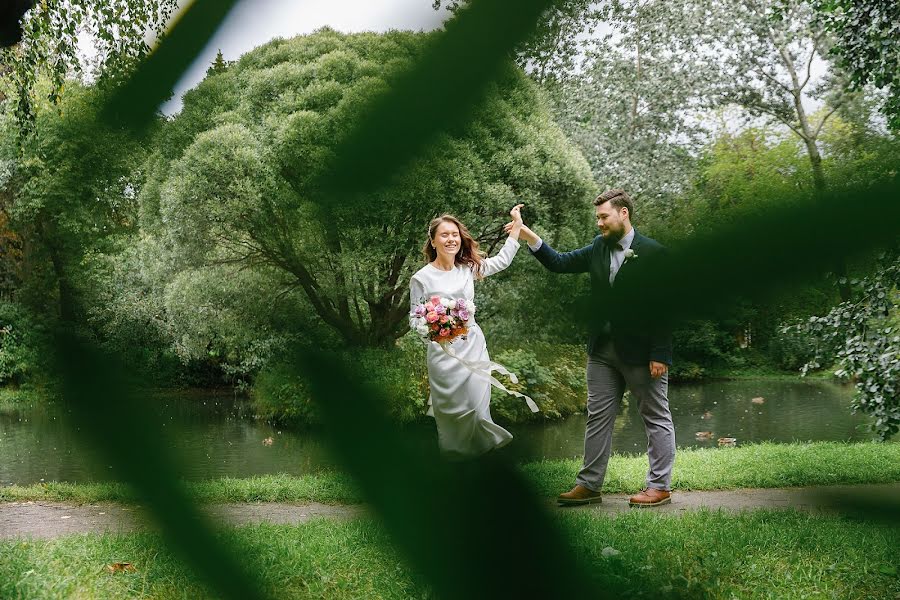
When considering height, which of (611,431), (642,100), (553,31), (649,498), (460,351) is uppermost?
(642,100)

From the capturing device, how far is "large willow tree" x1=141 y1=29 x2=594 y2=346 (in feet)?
0.40

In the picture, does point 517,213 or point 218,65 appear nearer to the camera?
point 218,65

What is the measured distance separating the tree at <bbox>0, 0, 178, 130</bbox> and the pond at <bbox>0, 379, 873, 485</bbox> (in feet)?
0.24

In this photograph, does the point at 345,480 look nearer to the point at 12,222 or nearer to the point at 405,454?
the point at 405,454

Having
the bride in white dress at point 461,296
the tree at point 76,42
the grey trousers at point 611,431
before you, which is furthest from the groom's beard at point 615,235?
the grey trousers at point 611,431

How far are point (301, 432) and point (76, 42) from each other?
0.58 feet

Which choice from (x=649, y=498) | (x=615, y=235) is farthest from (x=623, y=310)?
(x=649, y=498)

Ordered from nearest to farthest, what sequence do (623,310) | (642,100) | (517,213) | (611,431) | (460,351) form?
(623,310) < (517,213) < (611,431) < (460,351) < (642,100)

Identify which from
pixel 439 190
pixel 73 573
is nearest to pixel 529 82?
pixel 439 190

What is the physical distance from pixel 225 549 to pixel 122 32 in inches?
5.0

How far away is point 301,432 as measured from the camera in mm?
126

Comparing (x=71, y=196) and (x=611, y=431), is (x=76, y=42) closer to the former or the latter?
(x=71, y=196)

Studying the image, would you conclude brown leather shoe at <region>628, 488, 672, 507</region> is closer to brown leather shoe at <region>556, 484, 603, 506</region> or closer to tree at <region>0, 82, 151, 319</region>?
brown leather shoe at <region>556, 484, 603, 506</region>

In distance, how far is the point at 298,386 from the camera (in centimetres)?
11
